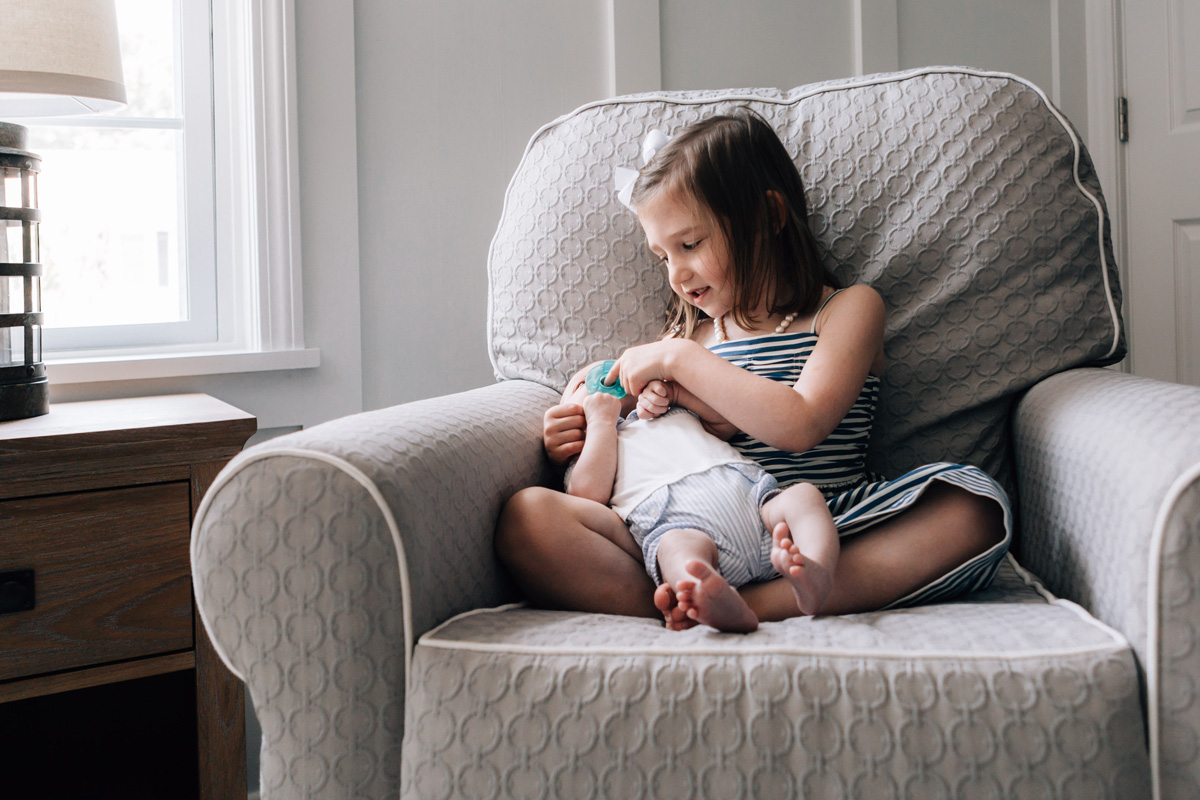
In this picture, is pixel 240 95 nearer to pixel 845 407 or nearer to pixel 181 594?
pixel 181 594

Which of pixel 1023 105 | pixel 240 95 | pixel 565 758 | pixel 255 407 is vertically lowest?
pixel 565 758

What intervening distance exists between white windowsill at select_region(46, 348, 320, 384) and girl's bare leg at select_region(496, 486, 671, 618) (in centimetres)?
68

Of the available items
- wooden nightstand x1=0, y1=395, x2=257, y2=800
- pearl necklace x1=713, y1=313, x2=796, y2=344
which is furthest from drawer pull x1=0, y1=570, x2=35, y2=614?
pearl necklace x1=713, y1=313, x2=796, y2=344

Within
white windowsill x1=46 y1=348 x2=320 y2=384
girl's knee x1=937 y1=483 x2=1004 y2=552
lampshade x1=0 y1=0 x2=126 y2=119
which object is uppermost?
lampshade x1=0 y1=0 x2=126 y2=119

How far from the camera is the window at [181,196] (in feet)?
4.36

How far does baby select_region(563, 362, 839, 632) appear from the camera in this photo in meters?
0.69

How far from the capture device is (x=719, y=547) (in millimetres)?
830

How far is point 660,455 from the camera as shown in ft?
3.11

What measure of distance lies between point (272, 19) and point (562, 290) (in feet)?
2.19

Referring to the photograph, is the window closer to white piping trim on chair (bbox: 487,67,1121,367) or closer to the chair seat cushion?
white piping trim on chair (bbox: 487,67,1121,367)

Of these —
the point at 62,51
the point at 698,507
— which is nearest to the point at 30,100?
the point at 62,51

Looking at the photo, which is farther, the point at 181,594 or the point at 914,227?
the point at 914,227

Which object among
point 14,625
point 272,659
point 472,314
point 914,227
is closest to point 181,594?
point 14,625

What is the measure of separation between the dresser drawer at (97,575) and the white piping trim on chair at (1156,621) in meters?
0.96
